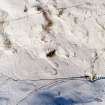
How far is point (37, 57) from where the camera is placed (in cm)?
224

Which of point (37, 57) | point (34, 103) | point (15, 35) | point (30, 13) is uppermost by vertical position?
point (30, 13)

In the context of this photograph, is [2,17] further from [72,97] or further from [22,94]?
[72,97]

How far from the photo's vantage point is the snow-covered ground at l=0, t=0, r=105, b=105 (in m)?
2.03

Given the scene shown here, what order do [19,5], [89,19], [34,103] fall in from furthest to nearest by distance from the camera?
1. [19,5]
2. [89,19]
3. [34,103]

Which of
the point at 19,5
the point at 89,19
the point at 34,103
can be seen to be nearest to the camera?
the point at 34,103

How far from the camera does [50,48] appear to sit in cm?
225

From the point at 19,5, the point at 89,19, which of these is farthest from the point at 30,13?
the point at 89,19

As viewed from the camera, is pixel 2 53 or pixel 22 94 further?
pixel 2 53

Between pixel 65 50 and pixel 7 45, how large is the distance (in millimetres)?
457

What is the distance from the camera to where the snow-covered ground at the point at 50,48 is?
2.03 meters

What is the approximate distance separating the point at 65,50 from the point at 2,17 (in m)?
0.58

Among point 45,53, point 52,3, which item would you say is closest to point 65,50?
point 45,53

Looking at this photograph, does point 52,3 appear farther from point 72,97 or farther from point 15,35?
point 72,97

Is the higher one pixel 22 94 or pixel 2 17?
pixel 2 17
